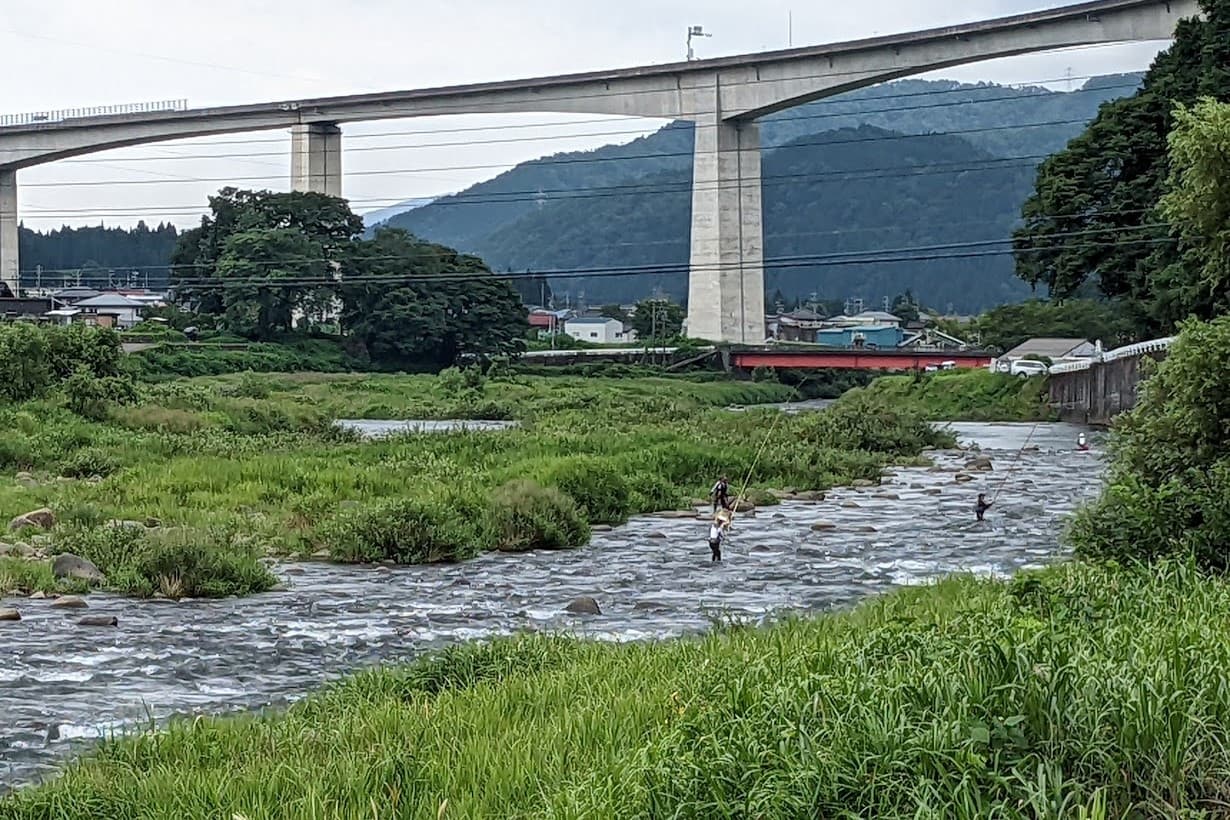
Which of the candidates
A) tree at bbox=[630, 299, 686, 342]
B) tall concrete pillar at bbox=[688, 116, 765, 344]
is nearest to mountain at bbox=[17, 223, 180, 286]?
tree at bbox=[630, 299, 686, 342]

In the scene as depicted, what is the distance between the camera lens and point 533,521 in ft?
60.9

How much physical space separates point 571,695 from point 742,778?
2659 millimetres

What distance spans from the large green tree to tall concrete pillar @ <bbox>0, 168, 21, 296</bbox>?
2452 inches

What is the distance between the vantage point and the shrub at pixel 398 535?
16.9 meters

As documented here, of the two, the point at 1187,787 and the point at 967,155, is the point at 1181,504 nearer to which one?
the point at 1187,787

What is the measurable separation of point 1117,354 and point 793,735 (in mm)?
37100

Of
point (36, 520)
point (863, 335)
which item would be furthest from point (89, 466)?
point (863, 335)

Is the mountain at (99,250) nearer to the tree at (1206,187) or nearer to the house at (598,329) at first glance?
the house at (598,329)

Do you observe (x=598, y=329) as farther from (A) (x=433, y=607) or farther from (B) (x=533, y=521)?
(A) (x=433, y=607)

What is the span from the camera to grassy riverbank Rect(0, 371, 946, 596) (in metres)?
16.4

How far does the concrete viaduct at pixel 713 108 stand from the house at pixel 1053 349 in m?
12.2

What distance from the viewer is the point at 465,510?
18750 mm

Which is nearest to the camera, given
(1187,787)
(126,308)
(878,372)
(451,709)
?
(1187,787)

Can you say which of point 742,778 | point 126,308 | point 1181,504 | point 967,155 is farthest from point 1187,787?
point 967,155
